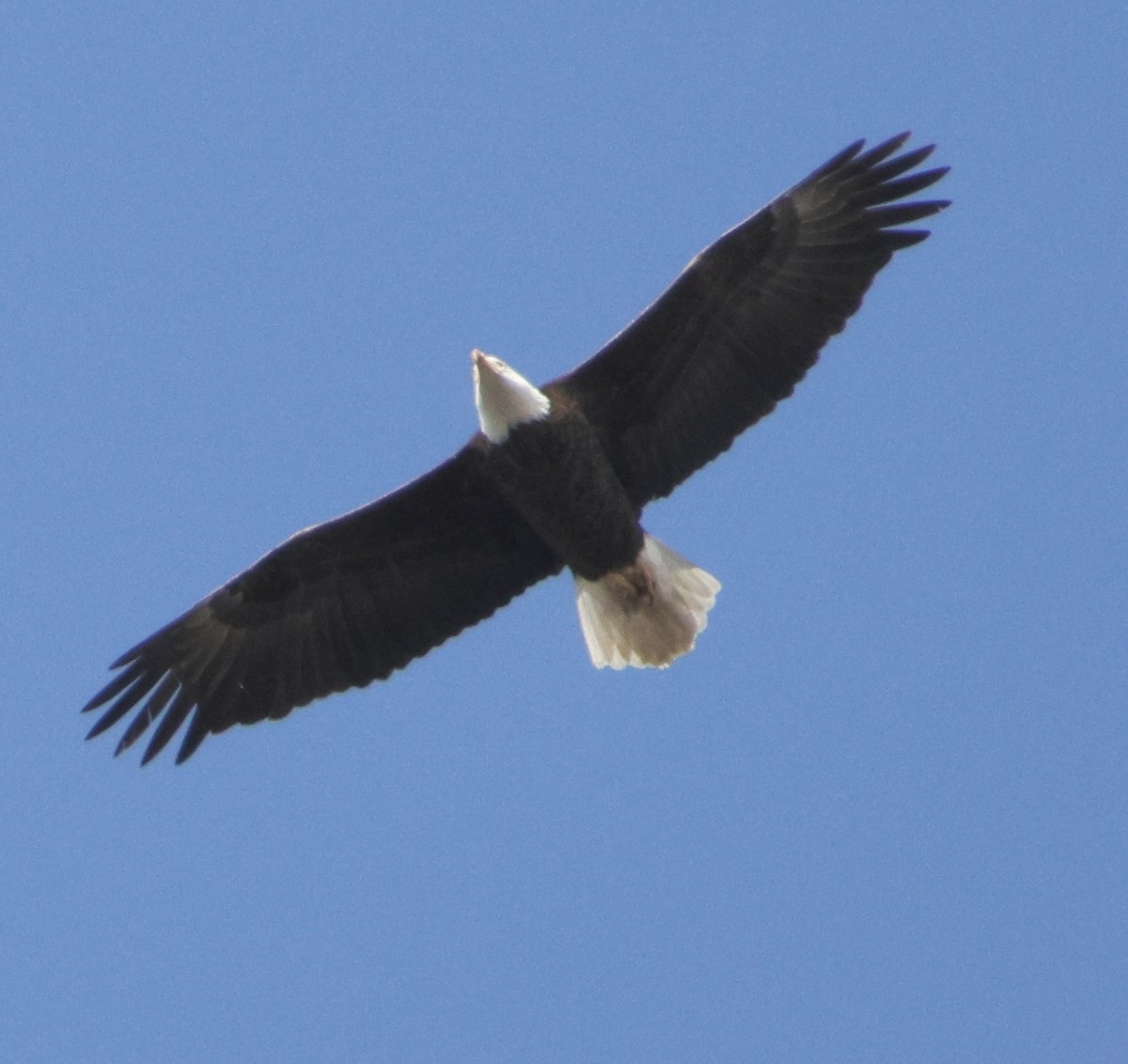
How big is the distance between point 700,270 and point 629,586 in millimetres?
1295

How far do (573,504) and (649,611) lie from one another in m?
0.85

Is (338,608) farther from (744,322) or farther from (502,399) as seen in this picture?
(744,322)

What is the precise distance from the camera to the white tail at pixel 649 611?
29.2 ft

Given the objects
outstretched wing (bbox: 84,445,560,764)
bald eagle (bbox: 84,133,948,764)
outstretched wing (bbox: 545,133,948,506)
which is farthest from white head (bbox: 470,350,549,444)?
outstretched wing (bbox: 84,445,560,764)

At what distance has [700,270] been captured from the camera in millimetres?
8508

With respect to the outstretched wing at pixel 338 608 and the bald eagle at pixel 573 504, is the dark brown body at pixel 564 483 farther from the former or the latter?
the outstretched wing at pixel 338 608

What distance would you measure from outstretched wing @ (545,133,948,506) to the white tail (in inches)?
17.4

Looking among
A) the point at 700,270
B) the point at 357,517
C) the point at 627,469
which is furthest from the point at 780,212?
the point at 357,517

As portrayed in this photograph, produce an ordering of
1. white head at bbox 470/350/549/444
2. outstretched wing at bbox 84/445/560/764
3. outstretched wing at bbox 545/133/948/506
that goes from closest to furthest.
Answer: white head at bbox 470/350/549/444, outstretched wing at bbox 545/133/948/506, outstretched wing at bbox 84/445/560/764

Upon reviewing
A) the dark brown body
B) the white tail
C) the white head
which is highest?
the white head

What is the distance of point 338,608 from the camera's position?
881 cm

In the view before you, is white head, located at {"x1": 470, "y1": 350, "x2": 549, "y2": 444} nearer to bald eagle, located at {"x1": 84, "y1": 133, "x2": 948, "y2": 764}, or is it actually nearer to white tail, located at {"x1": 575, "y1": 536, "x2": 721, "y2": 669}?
bald eagle, located at {"x1": 84, "y1": 133, "x2": 948, "y2": 764}

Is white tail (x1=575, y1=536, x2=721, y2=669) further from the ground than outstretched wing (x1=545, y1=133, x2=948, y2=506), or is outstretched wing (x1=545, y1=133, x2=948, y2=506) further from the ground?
outstretched wing (x1=545, y1=133, x2=948, y2=506)

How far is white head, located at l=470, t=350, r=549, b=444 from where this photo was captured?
8195 millimetres
